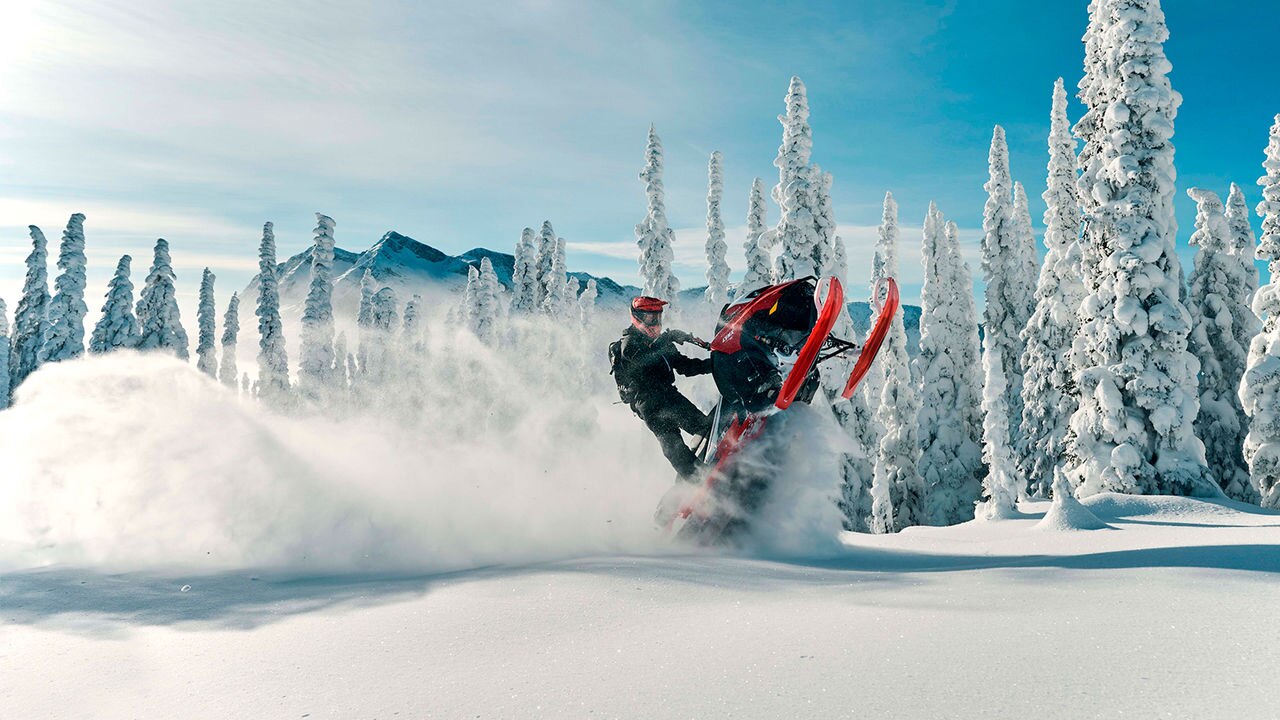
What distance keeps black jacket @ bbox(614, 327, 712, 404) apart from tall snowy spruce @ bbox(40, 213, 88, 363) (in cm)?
5082

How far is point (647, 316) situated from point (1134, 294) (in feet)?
53.7

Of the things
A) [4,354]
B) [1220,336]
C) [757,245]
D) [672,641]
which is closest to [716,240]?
[757,245]

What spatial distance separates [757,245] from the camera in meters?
34.6

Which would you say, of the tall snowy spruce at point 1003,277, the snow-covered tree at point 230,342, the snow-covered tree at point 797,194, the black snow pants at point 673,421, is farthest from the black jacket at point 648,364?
the snow-covered tree at point 230,342

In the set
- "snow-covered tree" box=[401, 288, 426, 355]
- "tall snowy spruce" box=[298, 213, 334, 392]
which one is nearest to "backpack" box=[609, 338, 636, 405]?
"tall snowy spruce" box=[298, 213, 334, 392]

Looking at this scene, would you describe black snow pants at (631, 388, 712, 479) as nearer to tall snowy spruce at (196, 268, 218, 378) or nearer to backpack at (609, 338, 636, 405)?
backpack at (609, 338, 636, 405)

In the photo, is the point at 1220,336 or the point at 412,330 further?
the point at 412,330

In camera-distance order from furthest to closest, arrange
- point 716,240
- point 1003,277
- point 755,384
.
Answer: point 716,240, point 1003,277, point 755,384

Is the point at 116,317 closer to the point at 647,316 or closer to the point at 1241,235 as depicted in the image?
the point at 647,316

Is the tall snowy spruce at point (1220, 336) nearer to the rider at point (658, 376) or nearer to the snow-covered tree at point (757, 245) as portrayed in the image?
the snow-covered tree at point (757, 245)

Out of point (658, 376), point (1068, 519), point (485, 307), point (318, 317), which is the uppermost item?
point (485, 307)

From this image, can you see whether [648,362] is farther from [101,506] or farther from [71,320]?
[71,320]

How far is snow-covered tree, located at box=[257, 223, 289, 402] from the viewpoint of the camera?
1829 inches

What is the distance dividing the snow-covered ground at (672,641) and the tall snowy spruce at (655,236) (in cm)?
2955
